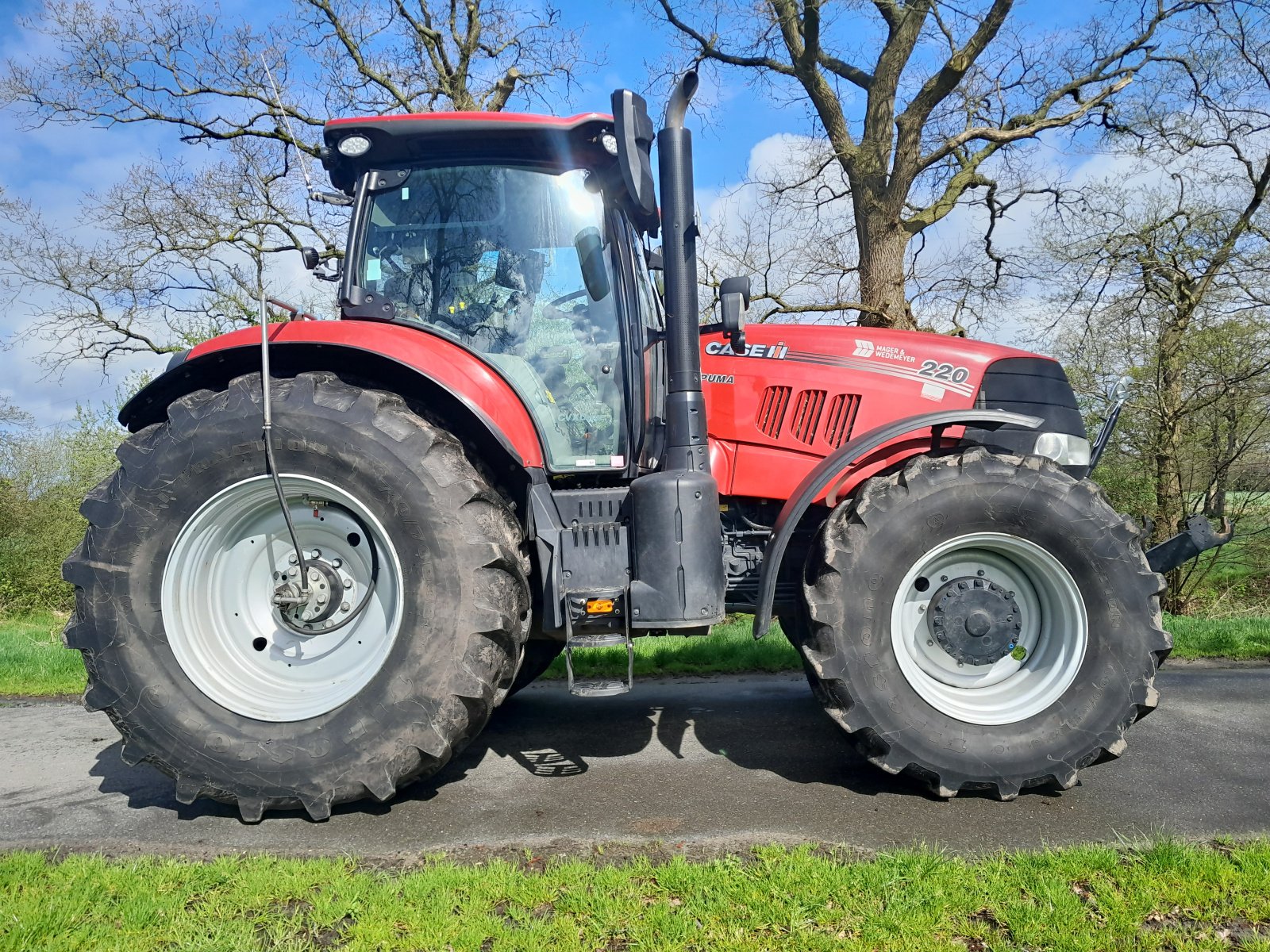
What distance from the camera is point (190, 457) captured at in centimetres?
304

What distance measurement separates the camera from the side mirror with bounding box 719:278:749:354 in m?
3.17

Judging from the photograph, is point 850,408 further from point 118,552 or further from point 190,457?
point 118,552

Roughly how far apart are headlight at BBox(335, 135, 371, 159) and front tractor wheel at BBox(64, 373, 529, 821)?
3.37 feet

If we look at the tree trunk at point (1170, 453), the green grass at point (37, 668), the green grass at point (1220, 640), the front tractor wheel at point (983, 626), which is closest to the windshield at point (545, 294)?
the front tractor wheel at point (983, 626)

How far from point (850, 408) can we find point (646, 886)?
2.15 meters

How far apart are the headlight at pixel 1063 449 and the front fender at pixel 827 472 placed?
451 millimetres

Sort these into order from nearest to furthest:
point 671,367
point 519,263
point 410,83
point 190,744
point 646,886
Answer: point 646,886 → point 190,744 → point 671,367 → point 519,263 → point 410,83

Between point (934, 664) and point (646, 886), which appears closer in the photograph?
point (646, 886)

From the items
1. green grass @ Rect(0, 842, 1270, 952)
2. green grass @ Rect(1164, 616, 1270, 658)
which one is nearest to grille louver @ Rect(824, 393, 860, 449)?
green grass @ Rect(0, 842, 1270, 952)

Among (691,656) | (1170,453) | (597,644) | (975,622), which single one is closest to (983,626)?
(975,622)

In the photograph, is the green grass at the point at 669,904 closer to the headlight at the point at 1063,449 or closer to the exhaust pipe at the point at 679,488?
the exhaust pipe at the point at 679,488

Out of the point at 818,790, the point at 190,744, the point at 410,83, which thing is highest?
the point at 410,83

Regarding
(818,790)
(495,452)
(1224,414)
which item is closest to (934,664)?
(818,790)

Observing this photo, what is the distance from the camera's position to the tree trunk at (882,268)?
997 cm
